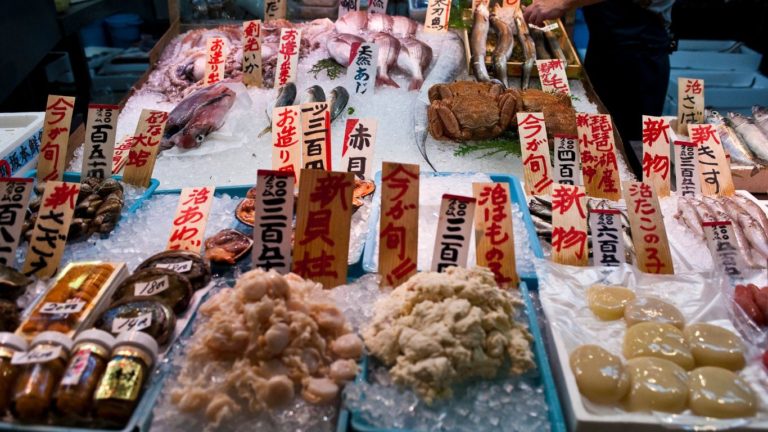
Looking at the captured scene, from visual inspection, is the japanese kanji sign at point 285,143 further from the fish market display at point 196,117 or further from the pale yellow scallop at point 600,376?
the pale yellow scallop at point 600,376

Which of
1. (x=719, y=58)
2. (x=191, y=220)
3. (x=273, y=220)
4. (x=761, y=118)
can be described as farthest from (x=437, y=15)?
(x=719, y=58)

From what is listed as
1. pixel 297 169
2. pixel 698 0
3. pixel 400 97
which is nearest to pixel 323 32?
pixel 400 97

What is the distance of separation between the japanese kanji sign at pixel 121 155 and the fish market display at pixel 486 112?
1.84 m

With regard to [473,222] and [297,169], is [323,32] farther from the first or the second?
[473,222]

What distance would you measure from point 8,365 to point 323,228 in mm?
1063

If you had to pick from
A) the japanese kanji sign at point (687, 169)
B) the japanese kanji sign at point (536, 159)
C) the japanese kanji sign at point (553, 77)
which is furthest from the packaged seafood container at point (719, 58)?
the japanese kanji sign at point (536, 159)

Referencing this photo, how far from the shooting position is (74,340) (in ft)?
5.94

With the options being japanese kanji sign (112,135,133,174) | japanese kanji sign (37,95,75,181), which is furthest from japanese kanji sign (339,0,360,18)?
japanese kanji sign (37,95,75,181)

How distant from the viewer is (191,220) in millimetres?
2432

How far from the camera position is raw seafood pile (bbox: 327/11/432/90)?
14.8ft

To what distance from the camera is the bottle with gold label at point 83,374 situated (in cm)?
161

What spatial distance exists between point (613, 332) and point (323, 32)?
13.0 ft

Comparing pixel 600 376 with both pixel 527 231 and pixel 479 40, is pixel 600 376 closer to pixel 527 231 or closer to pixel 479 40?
pixel 527 231

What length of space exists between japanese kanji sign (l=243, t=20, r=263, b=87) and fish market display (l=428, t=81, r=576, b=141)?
1395mm
